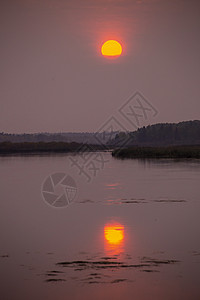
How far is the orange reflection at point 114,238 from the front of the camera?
18234 mm

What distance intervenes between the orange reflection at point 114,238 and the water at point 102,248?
0.03 metres

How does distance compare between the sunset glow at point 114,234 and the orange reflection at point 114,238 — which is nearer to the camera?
the orange reflection at point 114,238

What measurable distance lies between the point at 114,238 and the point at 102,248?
197cm

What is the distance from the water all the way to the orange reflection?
3 cm

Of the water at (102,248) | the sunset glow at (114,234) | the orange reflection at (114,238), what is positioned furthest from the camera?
the sunset glow at (114,234)

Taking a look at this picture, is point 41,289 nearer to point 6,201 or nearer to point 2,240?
point 2,240

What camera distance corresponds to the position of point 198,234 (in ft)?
68.0

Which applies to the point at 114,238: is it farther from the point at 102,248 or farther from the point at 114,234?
the point at 102,248

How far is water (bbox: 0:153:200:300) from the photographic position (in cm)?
1391

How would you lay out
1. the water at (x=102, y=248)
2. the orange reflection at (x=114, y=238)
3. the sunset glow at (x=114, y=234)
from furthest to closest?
the sunset glow at (x=114, y=234)
the orange reflection at (x=114, y=238)
the water at (x=102, y=248)

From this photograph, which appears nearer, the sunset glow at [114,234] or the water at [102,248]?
the water at [102,248]

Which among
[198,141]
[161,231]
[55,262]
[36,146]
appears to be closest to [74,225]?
[161,231]

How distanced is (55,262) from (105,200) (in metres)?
17.0

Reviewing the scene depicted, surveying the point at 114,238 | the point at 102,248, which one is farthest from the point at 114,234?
the point at 102,248
